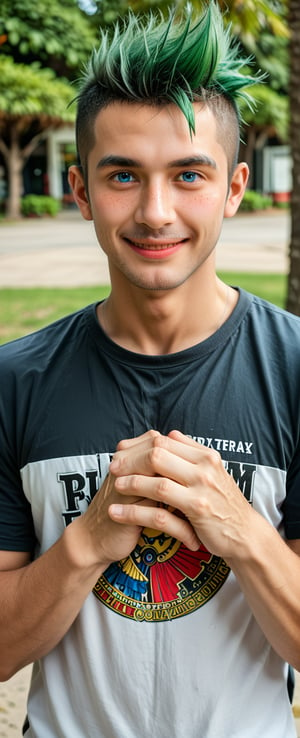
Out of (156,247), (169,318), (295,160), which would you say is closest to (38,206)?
(295,160)

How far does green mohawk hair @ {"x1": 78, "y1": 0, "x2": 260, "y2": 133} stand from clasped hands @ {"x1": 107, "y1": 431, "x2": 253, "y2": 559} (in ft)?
2.04

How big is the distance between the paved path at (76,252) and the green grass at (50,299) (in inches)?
44.0

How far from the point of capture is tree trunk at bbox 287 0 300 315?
5684mm

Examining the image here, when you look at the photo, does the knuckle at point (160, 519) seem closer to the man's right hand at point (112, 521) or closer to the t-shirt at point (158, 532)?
the man's right hand at point (112, 521)

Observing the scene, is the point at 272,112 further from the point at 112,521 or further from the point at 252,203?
the point at 112,521

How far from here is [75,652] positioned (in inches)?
70.3

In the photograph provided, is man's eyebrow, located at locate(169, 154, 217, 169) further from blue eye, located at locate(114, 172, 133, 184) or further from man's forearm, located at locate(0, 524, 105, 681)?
man's forearm, located at locate(0, 524, 105, 681)

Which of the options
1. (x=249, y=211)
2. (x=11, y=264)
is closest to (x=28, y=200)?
(x=249, y=211)

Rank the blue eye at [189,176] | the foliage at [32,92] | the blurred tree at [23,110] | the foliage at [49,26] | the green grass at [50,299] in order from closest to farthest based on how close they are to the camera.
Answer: the blue eye at [189,176] < the green grass at [50,299] < the foliage at [49,26] < the foliage at [32,92] < the blurred tree at [23,110]

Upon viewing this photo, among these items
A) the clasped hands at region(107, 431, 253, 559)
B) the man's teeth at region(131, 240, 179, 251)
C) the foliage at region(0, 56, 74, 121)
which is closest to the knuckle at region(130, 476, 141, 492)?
the clasped hands at region(107, 431, 253, 559)

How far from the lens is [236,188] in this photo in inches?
73.4

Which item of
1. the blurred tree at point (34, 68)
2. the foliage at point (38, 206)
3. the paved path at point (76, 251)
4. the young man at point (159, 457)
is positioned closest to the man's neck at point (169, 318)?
the young man at point (159, 457)

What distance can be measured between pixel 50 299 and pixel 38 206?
21.8 metres

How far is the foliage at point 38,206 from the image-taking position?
107 ft
